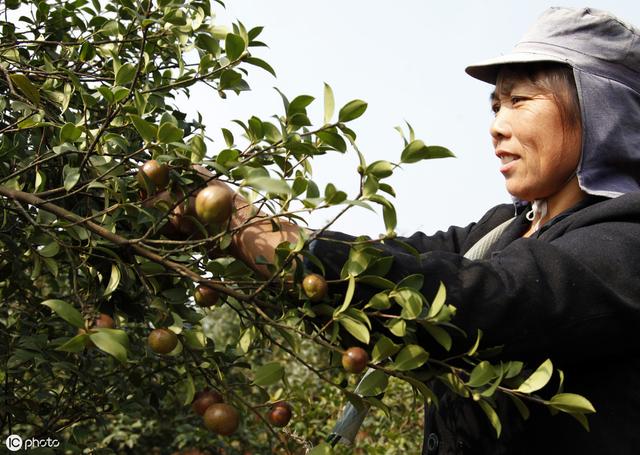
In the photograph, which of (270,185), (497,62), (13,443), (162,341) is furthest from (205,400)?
(497,62)

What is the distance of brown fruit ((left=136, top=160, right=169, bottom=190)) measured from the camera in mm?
1294

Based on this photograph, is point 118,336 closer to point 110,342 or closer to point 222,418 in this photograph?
point 110,342

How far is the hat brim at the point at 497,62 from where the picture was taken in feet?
6.05

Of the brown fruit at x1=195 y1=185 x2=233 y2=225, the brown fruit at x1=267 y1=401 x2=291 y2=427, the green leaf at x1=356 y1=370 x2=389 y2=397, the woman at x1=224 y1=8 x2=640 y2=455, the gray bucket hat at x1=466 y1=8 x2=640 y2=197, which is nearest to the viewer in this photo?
the brown fruit at x1=195 y1=185 x2=233 y2=225

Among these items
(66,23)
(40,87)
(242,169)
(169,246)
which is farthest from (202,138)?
(66,23)

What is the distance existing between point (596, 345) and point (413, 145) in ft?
1.82

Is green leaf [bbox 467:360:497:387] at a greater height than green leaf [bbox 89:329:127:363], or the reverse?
green leaf [bbox 89:329:127:363]

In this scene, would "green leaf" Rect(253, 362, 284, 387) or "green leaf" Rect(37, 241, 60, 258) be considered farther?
"green leaf" Rect(37, 241, 60, 258)

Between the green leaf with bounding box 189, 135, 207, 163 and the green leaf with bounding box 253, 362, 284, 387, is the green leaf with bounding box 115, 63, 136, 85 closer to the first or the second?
the green leaf with bounding box 189, 135, 207, 163

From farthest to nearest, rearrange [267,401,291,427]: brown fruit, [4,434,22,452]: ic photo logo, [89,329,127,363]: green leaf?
[4,434,22,452]: ic photo logo, [267,401,291,427]: brown fruit, [89,329,127,363]: green leaf

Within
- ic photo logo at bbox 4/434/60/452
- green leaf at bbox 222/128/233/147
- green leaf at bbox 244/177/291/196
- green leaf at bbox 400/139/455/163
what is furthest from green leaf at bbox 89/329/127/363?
ic photo logo at bbox 4/434/60/452

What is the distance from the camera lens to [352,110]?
130 centimetres

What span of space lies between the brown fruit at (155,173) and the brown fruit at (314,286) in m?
→ 0.26

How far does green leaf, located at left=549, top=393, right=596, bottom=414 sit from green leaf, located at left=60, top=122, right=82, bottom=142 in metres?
0.82
